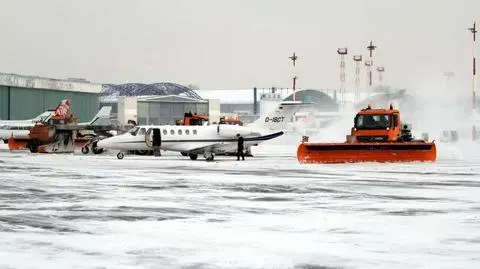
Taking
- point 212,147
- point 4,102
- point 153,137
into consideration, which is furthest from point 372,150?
point 4,102

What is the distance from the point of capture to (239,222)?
46.8ft

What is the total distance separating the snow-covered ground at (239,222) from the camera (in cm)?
1036

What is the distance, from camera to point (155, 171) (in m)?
30.1

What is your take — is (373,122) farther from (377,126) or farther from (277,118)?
(277,118)

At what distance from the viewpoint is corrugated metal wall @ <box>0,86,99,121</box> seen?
111 meters

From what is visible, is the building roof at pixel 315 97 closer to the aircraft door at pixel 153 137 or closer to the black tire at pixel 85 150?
the black tire at pixel 85 150

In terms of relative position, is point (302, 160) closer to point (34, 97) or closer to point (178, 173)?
point (178, 173)

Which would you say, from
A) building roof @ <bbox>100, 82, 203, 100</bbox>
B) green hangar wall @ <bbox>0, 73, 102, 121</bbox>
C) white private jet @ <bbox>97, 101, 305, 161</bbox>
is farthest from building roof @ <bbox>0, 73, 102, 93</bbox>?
white private jet @ <bbox>97, 101, 305, 161</bbox>

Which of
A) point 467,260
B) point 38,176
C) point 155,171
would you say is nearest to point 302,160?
point 155,171

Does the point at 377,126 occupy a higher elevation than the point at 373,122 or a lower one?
lower

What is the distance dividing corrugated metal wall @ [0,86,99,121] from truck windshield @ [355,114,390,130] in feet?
260

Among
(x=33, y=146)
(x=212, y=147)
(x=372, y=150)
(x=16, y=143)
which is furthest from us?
(x=16, y=143)

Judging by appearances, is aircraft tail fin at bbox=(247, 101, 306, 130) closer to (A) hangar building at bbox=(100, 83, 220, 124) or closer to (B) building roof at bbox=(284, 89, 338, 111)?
(A) hangar building at bbox=(100, 83, 220, 124)

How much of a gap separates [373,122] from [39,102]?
89103 mm
